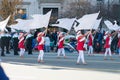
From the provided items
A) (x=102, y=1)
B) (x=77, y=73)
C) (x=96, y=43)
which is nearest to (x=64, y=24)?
(x=96, y=43)

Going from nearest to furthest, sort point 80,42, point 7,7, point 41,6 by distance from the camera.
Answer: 1. point 80,42
2. point 7,7
3. point 41,6

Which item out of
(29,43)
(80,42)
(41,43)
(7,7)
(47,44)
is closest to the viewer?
(80,42)

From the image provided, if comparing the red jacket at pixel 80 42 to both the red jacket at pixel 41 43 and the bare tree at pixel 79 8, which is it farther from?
the bare tree at pixel 79 8

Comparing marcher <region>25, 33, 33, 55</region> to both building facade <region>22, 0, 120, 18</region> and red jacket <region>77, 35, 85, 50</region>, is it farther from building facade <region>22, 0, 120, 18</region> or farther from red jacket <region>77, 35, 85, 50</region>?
building facade <region>22, 0, 120, 18</region>

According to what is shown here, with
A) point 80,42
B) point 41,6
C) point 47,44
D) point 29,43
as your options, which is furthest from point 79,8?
point 80,42

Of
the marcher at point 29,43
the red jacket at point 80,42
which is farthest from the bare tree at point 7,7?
the red jacket at point 80,42

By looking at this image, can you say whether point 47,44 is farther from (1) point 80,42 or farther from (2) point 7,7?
(2) point 7,7

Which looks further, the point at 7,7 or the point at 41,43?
the point at 7,7

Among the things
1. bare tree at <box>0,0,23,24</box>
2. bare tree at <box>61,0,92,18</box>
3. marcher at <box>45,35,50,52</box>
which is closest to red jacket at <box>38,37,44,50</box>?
marcher at <box>45,35,50,52</box>

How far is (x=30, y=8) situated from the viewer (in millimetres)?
58906

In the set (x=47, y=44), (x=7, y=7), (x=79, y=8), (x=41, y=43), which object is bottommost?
(x=47, y=44)

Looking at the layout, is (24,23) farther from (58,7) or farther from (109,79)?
(58,7)

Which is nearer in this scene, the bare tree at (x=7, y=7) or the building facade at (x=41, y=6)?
the bare tree at (x=7, y=7)

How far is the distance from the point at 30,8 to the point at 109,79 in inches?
1797
